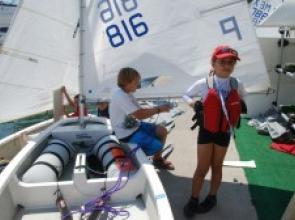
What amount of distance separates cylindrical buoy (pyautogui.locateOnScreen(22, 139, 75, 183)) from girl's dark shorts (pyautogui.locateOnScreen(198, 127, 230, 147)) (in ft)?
4.13

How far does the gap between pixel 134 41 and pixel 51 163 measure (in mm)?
1428

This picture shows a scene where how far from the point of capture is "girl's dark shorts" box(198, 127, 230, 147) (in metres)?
3.31

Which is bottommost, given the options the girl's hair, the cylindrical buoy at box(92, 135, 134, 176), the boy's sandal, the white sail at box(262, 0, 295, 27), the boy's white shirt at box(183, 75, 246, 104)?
the boy's sandal

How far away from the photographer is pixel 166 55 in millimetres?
3998

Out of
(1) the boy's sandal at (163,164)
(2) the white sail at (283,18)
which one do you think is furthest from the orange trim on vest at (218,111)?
(2) the white sail at (283,18)

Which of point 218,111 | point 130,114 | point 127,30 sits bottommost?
point 218,111

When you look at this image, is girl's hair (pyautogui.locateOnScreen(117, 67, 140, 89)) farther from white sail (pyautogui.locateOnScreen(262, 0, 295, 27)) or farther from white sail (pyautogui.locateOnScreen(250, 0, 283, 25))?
white sail (pyautogui.locateOnScreen(250, 0, 283, 25))

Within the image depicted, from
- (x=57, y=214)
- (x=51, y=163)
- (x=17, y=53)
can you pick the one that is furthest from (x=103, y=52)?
(x=57, y=214)

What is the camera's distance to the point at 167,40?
156 inches

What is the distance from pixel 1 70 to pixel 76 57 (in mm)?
802

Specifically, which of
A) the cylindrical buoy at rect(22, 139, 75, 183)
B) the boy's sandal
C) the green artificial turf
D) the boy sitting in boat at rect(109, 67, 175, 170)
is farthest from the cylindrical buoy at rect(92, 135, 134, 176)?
the green artificial turf

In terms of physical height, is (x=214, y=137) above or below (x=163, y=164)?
above

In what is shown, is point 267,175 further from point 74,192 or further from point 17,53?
point 17,53

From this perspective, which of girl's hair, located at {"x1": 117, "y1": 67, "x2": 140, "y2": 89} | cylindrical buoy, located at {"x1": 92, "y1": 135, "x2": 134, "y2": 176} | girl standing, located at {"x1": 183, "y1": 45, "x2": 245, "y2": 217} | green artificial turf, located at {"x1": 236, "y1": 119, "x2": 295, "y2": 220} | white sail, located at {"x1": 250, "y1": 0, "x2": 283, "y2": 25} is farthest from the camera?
white sail, located at {"x1": 250, "y1": 0, "x2": 283, "y2": 25}
